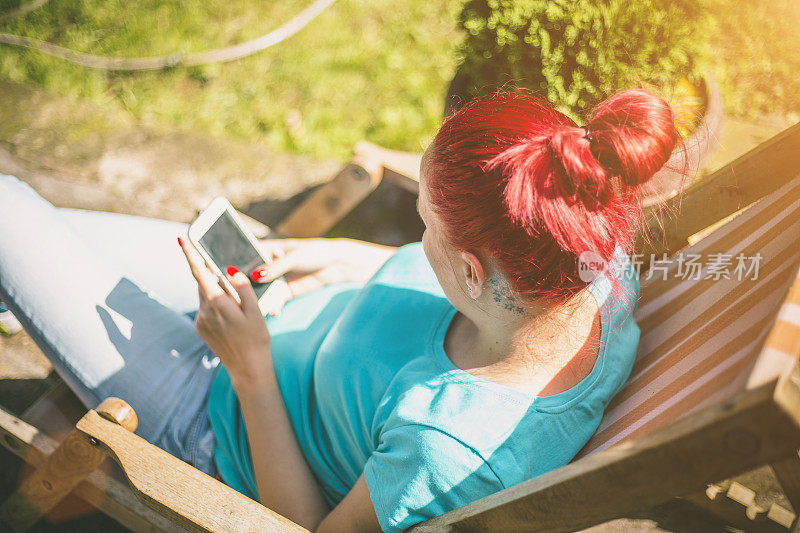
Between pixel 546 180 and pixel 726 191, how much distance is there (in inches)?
28.3

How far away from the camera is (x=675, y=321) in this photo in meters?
1.18

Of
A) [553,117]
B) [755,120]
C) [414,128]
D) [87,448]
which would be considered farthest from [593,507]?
[755,120]

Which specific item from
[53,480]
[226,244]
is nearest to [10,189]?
[226,244]

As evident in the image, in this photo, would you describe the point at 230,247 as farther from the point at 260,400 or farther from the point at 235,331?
the point at 260,400

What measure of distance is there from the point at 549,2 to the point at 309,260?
3.47ft

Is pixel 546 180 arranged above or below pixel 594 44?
below

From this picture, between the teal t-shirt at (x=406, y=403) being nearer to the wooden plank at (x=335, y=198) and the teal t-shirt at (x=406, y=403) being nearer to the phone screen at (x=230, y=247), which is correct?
the phone screen at (x=230, y=247)

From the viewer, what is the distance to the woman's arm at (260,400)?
1.12 metres

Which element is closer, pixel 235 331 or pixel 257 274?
pixel 235 331

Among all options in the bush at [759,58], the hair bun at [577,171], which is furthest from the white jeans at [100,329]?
the bush at [759,58]

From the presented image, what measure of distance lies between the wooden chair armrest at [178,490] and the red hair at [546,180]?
2.00ft

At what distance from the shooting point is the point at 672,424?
1.96 ft

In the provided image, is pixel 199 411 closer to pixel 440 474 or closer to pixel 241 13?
pixel 440 474

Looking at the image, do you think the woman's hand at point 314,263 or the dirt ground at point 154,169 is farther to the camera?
the dirt ground at point 154,169
